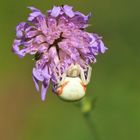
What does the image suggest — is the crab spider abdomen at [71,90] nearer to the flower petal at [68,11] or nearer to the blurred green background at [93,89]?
Result: the flower petal at [68,11]

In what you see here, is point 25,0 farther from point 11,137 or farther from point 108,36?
Result: point 11,137

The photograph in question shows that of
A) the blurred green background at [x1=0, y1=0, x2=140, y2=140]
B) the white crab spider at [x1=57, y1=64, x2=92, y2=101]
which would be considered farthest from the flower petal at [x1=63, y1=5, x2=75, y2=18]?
the blurred green background at [x1=0, y1=0, x2=140, y2=140]

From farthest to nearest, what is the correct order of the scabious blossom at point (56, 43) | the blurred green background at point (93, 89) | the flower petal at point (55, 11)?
the blurred green background at point (93, 89) → the scabious blossom at point (56, 43) → the flower petal at point (55, 11)

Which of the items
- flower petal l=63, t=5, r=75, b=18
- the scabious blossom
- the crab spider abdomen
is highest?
flower petal l=63, t=5, r=75, b=18

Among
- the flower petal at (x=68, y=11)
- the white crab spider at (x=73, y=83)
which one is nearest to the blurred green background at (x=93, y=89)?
the white crab spider at (x=73, y=83)

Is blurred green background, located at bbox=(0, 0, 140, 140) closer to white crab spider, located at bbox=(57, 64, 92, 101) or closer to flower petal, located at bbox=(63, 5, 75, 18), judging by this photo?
white crab spider, located at bbox=(57, 64, 92, 101)

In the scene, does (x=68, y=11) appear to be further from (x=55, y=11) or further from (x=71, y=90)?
(x=71, y=90)

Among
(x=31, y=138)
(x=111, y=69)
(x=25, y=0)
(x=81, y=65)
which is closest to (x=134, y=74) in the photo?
(x=111, y=69)

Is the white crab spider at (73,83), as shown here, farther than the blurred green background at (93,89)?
No
